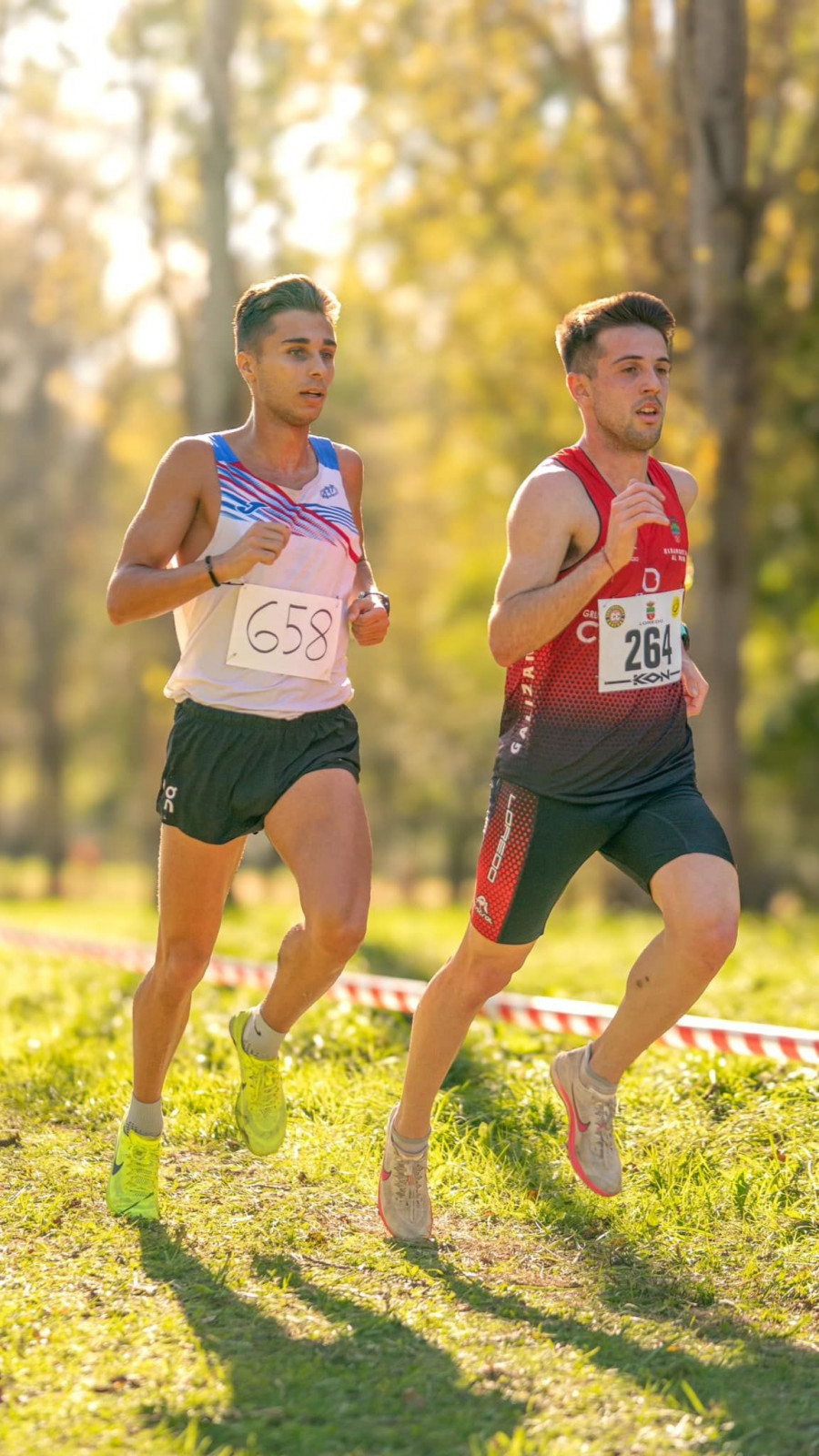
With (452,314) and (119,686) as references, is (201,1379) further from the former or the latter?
(119,686)

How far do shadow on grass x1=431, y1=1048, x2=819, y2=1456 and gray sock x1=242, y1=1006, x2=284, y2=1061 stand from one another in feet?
2.19

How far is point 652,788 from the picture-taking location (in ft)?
14.5

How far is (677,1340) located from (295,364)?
270cm

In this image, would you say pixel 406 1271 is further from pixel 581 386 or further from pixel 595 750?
pixel 581 386

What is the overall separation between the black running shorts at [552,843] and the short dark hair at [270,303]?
57.4 inches

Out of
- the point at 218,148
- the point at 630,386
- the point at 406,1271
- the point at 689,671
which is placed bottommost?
the point at 406,1271

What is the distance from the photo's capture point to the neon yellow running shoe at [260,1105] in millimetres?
4805

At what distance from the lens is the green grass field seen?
3371mm

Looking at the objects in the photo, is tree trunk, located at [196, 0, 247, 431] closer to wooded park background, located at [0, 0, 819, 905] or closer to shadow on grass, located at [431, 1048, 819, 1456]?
wooded park background, located at [0, 0, 819, 905]

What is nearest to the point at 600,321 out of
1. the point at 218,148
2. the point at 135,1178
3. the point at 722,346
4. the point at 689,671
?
the point at 689,671

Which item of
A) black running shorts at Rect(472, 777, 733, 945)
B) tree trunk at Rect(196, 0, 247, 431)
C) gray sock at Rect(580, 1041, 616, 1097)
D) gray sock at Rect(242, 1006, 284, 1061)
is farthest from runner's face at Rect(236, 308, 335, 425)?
tree trunk at Rect(196, 0, 247, 431)

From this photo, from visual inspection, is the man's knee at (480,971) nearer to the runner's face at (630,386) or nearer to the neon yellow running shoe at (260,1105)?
the neon yellow running shoe at (260,1105)

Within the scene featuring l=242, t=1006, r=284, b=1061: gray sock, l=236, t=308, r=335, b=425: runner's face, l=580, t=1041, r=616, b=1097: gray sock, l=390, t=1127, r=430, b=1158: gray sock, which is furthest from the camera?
l=242, t=1006, r=284, b=1061: gray sock

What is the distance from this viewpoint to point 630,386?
14.6 feet
